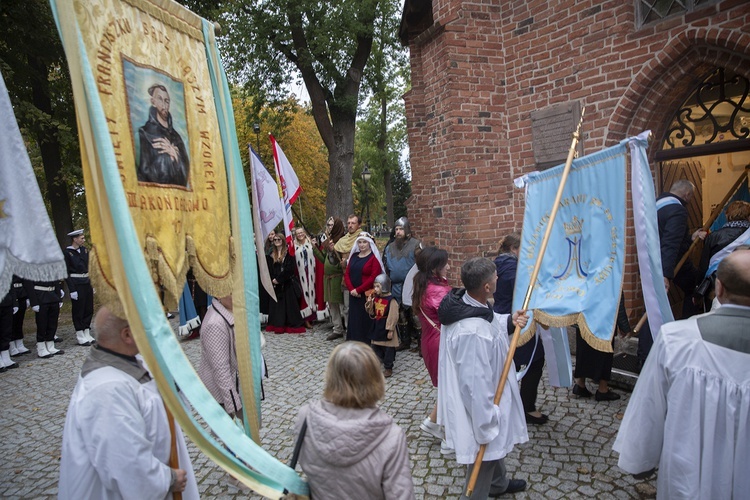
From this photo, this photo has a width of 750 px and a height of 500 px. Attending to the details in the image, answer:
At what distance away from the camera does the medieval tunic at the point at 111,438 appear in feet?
7.00

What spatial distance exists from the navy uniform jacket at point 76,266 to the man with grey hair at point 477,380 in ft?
27.1

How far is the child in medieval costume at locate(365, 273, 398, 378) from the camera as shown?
22.0 ft

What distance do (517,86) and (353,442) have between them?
6.25 m

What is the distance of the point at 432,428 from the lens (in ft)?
15.3

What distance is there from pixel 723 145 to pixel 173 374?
6.28 meters

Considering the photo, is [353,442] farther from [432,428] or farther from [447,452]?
[432,428]

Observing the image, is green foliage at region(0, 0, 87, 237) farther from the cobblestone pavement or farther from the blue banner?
the blue banner

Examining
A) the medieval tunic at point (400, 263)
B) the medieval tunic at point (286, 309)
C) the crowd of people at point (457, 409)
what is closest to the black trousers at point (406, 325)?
the medieval tunic at point (400, 263)

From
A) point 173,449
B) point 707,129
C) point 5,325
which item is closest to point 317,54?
point 5,325

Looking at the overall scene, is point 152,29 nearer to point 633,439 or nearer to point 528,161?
point 633,439

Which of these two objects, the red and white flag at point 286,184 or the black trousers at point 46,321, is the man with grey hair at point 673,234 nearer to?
the red and white flag at point 286,184

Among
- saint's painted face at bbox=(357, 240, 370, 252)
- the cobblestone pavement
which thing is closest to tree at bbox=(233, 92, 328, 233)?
saint's painted face at bbox=(357, 240, 370, 252)

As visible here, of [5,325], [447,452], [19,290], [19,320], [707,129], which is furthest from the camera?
[19,320]

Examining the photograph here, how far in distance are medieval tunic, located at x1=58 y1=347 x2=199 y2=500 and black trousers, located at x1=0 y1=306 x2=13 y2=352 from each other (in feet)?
24.0
